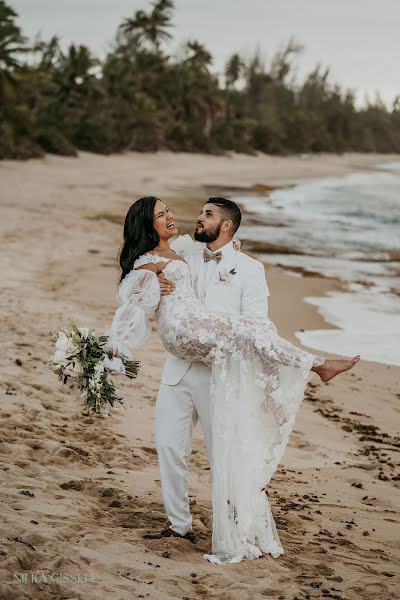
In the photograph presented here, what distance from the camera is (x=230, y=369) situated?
421 centimetres

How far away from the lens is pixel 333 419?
281 inches

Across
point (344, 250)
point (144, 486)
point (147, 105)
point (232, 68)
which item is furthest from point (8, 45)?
point (232, 68)

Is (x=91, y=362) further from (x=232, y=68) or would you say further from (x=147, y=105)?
(x=232, y=68)

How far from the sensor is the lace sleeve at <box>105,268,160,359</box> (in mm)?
4195

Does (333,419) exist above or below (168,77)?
below

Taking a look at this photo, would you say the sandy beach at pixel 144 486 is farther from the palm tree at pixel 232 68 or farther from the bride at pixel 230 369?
the palm tree at pixel 232 68

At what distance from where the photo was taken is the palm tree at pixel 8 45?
30578 mm

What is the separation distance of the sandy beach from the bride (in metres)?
0.27

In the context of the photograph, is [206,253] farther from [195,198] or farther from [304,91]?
[304,91]

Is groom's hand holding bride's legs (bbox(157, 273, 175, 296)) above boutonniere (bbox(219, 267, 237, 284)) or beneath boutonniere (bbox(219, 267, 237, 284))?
beneath

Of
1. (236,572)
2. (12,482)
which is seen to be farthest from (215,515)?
(12,482)

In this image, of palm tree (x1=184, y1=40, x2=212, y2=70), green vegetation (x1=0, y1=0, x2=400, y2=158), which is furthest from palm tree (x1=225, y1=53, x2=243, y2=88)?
palm tree (x1=184, y1=40, x2=212, y2=70)

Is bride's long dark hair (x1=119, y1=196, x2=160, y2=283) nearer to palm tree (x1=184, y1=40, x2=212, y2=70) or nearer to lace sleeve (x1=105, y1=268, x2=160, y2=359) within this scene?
lace sleeve (x1=105, y1=268, x2=160, y2=359)

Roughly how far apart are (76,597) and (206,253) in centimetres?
182
